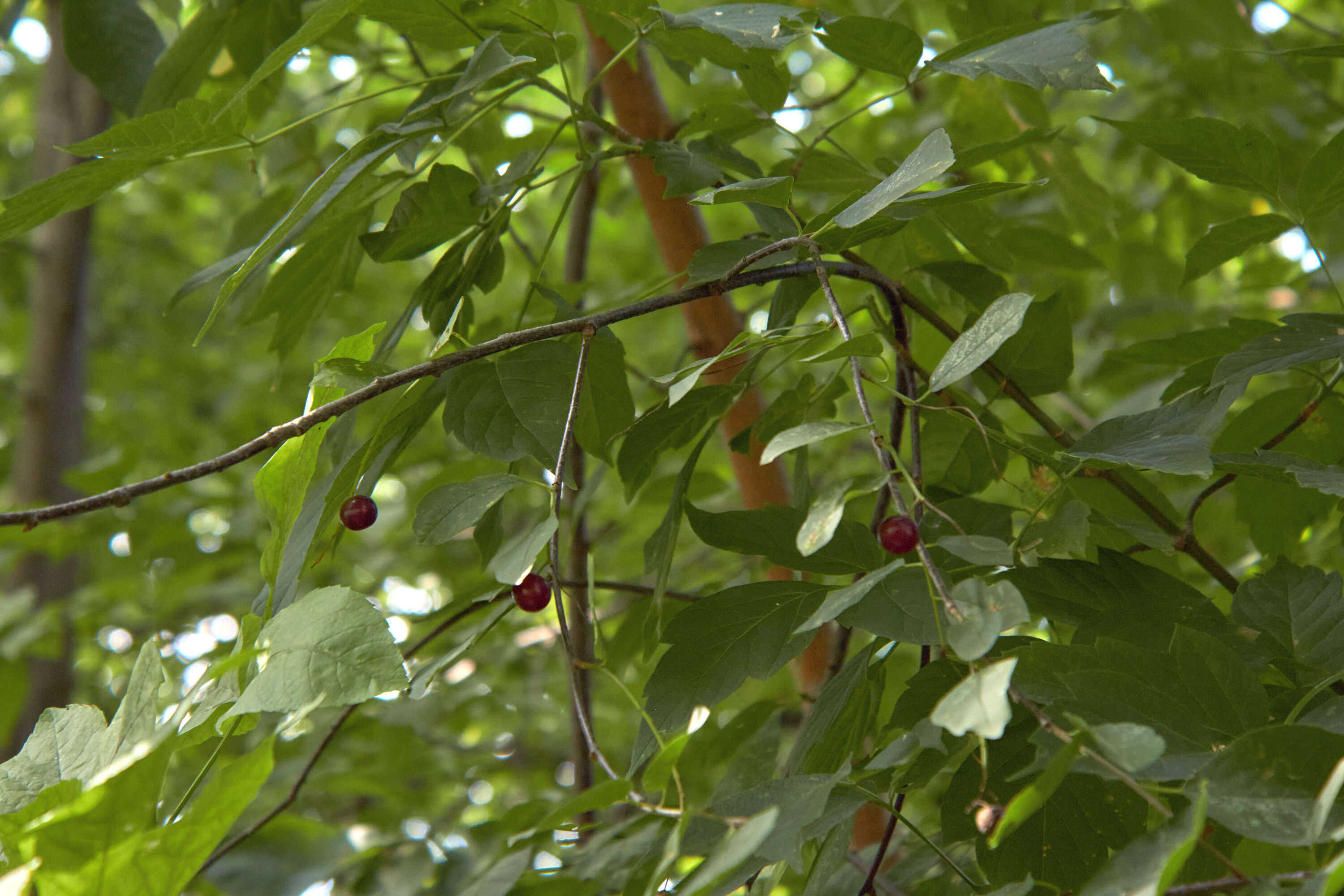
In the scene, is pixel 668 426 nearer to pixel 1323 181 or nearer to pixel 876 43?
pixel 876 43

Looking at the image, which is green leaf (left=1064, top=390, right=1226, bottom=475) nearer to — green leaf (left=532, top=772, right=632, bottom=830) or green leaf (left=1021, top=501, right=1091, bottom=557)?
green leaf (left=1021, top=501, right=1091, bottom=557)

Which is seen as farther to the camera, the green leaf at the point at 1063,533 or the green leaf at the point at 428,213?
the green leaf at the point at 428,213

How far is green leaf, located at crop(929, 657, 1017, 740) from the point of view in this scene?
1.07 ft

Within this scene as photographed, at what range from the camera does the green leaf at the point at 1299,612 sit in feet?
1.77

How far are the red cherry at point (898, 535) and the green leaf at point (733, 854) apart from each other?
144 millimetres

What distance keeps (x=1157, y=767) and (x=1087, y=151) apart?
84.7 inches

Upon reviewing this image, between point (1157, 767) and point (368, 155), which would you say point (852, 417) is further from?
point (1157, 767)

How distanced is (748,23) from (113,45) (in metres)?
0.73

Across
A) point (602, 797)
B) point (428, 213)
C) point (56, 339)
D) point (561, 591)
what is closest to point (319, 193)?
point (428, 213)

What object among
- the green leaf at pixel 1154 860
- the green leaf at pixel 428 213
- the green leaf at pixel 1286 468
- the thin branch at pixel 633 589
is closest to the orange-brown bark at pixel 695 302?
the thin branch at pixel 633 589

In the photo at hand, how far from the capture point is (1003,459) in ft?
2.43

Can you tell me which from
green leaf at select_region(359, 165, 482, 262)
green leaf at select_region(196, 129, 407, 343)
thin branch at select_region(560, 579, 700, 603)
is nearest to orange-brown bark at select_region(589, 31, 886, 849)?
thin branch at select_region(560, 579, 700, 603)

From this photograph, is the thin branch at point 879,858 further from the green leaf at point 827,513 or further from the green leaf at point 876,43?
the green leaf at point 876,43

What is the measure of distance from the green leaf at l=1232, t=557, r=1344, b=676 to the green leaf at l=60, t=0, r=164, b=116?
3.62 ft
